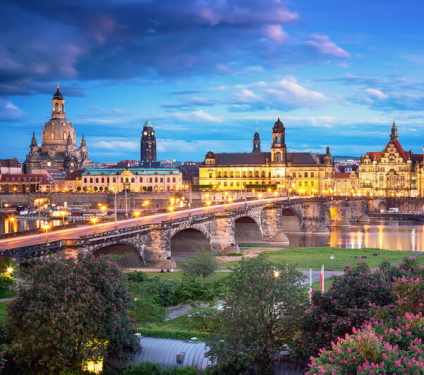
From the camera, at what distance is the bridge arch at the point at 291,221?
12538 centimetres

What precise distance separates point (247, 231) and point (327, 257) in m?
28.3

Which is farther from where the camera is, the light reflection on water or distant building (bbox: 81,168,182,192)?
distant building (bbox: 81,168,182,192)

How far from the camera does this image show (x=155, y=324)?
37.3 metres

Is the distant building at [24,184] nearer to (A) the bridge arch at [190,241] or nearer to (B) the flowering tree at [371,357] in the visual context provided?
(A) the bridge arch at [190,241]

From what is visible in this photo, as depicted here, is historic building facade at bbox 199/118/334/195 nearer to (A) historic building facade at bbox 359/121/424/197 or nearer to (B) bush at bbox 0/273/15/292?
(A) historic building facade at bbox 359/121/424/197

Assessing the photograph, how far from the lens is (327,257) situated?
244 feet

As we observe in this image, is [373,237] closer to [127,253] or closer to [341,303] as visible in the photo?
[127,253]

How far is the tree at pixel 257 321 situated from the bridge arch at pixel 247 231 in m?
71.8

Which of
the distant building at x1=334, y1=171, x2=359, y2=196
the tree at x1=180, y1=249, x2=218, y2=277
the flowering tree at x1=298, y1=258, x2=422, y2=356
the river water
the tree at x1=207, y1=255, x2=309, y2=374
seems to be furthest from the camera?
the distant building at x1=334, y1=171, x2=359, y2=196

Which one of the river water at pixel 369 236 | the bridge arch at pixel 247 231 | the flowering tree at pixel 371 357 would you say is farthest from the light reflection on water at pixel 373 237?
the flowering tree at pixel 371 357

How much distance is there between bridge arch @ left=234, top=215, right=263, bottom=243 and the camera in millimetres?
100500

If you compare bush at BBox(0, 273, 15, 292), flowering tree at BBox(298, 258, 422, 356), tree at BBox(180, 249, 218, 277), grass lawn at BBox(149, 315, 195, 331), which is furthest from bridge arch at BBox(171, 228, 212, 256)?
flowering tree at BBox(298, 258, 422, 356)

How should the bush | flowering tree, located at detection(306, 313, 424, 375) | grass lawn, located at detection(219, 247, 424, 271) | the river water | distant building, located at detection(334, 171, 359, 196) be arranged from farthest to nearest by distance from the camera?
distant building, located at detection(334, 171, 359, 196) < the river water < grass lawn, located at detection(219, 247, 424, 271) < the bush < flowering tree, located at detection(306, 313, 424, 375)

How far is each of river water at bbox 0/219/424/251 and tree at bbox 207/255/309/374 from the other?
220ft
